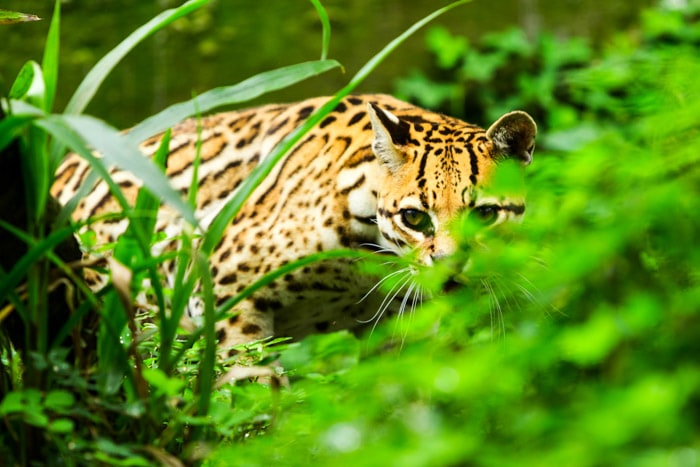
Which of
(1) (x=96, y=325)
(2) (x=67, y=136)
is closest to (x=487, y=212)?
(1) (x=96, y=325)

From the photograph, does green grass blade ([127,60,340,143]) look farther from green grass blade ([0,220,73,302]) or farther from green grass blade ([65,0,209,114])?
green grass blade ([0,220,73,302])

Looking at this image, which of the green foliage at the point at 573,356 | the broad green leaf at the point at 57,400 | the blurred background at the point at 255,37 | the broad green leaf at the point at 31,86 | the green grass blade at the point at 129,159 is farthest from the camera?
the blurred background at the point at 255,37

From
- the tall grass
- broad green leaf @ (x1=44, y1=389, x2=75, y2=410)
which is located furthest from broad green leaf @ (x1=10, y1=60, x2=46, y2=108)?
broad green leaf @ (x1=44, y1=389, x2=75, y2=410)

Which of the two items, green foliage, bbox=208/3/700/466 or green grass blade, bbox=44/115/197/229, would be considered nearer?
green foliage, bbox=208/3/700/466

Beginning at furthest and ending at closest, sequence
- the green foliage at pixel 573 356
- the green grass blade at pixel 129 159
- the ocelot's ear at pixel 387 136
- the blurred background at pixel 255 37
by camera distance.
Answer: the blurred background at pixel 255 37 → the ocelot's ear at pixel 387 136 → the green grass blade at pixel 129 159 → the green foliage at pixel 573 356

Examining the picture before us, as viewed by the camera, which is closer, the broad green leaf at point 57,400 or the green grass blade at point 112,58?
the broad green leaf at point 57,400

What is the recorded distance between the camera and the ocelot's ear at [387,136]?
15.6 feet

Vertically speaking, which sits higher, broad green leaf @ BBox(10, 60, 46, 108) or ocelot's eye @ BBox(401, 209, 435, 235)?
broad green leaf @ BBox(10, 60, 46, 108)

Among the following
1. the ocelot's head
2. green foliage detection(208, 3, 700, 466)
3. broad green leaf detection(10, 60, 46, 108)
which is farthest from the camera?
the ocelot's head

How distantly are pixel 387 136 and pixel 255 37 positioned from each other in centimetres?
503

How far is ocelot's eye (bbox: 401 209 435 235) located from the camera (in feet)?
15.1

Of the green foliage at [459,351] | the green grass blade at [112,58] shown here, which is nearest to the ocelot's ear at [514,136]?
the green foliage at [459,351]

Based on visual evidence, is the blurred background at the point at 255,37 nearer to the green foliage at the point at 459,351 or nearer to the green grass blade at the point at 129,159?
the green foliage at the point at 459,351

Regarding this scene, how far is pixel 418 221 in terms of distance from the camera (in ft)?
15.2
